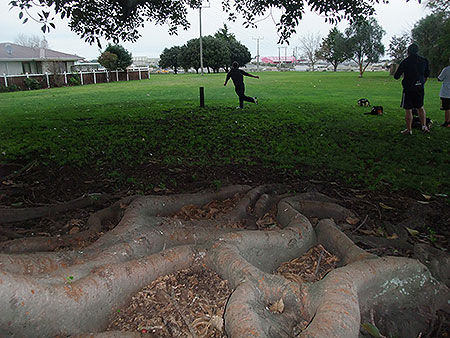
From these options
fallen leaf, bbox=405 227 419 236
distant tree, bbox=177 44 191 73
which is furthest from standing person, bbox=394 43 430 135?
distant tree, bbox=177 44 191 73

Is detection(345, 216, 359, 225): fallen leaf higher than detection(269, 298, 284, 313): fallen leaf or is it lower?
lower

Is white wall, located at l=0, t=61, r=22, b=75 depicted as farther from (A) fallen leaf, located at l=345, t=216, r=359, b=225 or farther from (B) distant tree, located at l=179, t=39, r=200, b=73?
(A) fallen leaf, located at l=345, t=216, r=359, b=225

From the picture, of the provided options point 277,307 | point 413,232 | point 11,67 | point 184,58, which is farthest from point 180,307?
point 184,58

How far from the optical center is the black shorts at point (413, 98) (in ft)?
25.5

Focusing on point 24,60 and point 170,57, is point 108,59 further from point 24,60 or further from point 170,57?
point 170,57

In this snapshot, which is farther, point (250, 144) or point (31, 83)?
point (31, 83)

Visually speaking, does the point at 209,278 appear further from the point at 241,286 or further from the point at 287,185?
the point at 287,185

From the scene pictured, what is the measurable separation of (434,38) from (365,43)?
7843mm

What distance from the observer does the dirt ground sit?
229 cm

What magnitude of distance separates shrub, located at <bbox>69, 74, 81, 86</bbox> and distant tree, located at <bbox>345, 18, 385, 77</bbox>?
28232 mm

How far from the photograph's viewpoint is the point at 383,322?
2615mm

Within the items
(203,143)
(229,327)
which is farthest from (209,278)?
(203,143)

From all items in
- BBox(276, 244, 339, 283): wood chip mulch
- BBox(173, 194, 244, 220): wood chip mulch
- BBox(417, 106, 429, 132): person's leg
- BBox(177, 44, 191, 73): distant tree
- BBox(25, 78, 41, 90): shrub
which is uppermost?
BBox(177, 44, 191, 73): distant tree

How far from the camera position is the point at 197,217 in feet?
13.8
